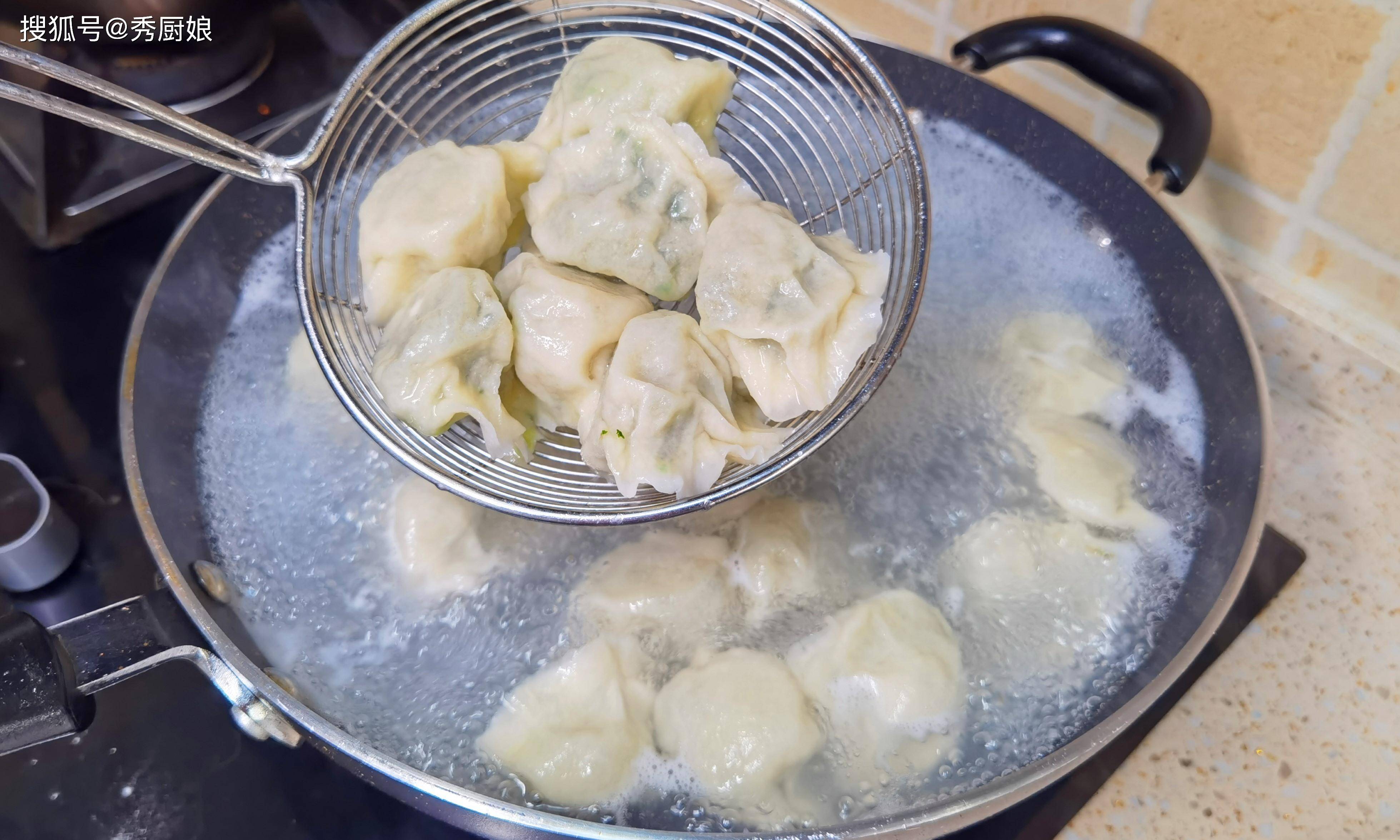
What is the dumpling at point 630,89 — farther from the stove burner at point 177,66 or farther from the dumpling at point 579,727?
the stove burner at point 177,66

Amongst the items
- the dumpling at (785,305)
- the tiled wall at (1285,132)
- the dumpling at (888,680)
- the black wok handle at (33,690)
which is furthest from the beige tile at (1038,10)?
the black wok handle at (33,690)

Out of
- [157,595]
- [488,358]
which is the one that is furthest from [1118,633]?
[157,595]

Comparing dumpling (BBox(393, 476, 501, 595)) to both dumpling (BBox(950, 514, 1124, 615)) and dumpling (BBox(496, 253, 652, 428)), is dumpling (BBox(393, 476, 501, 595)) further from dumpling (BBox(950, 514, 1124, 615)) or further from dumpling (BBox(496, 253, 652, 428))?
dumpling (BBox(950, 514, 1124, 615))

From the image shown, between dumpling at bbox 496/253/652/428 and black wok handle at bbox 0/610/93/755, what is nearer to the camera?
black wok handle at bbox 0/610/93/755

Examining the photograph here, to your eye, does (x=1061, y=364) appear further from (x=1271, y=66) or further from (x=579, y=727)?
(x=579, y=727)

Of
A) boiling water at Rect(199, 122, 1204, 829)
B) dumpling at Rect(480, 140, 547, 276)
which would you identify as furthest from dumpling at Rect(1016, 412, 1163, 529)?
dumpling at Rect(480, 140, 547, 276)

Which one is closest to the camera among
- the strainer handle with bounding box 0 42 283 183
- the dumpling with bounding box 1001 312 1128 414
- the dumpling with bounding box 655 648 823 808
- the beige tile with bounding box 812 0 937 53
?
the strainer handle with bounding box 0 42 283 183

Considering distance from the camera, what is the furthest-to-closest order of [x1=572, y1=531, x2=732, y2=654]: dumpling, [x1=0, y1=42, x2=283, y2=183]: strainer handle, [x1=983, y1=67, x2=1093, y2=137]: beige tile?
[x1=983, y1=67, x2=1093, y2=137]: beige tile, [x1=572, y1=531, x2=732, y2=654]: dumpling, [x1=0, y1=42, x2=283, y2=183]: strainer handle

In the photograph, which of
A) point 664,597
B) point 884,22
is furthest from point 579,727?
point 884,22
